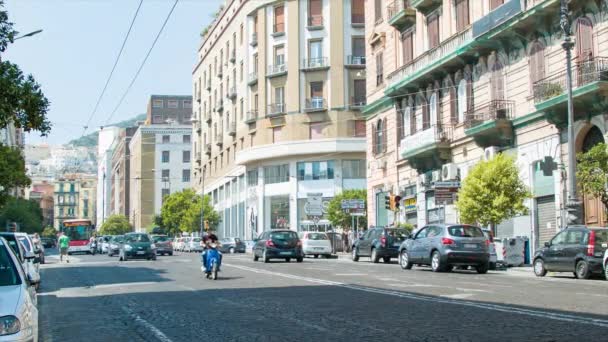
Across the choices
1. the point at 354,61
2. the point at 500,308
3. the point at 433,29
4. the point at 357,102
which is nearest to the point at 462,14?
the point at 433,29

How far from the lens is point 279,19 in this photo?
238 feet

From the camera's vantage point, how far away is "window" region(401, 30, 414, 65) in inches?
1800

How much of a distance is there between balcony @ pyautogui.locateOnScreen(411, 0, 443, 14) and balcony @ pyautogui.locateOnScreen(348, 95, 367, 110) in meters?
25.2

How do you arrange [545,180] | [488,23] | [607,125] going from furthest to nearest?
[488,23], [545,180], [607,125]

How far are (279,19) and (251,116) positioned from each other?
348 inches

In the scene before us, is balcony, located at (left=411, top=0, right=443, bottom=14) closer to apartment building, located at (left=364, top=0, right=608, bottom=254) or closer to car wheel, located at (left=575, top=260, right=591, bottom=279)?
apartment building, located at (left=364, top=0, right=608, bottom=254)

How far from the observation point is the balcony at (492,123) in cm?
3512

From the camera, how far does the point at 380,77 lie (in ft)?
168

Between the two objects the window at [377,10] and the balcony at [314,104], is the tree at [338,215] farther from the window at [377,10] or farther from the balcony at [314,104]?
the window at [377,10]

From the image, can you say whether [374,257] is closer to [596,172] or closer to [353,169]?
[596,172]

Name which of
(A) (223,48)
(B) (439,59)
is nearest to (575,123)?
(B) (439,59)

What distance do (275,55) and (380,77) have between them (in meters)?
23.1

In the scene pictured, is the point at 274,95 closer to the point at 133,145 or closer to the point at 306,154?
the point at 306,154

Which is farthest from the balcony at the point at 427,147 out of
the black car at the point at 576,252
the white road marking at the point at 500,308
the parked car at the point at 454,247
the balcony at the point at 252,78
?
the balcony at the point at 252,78
